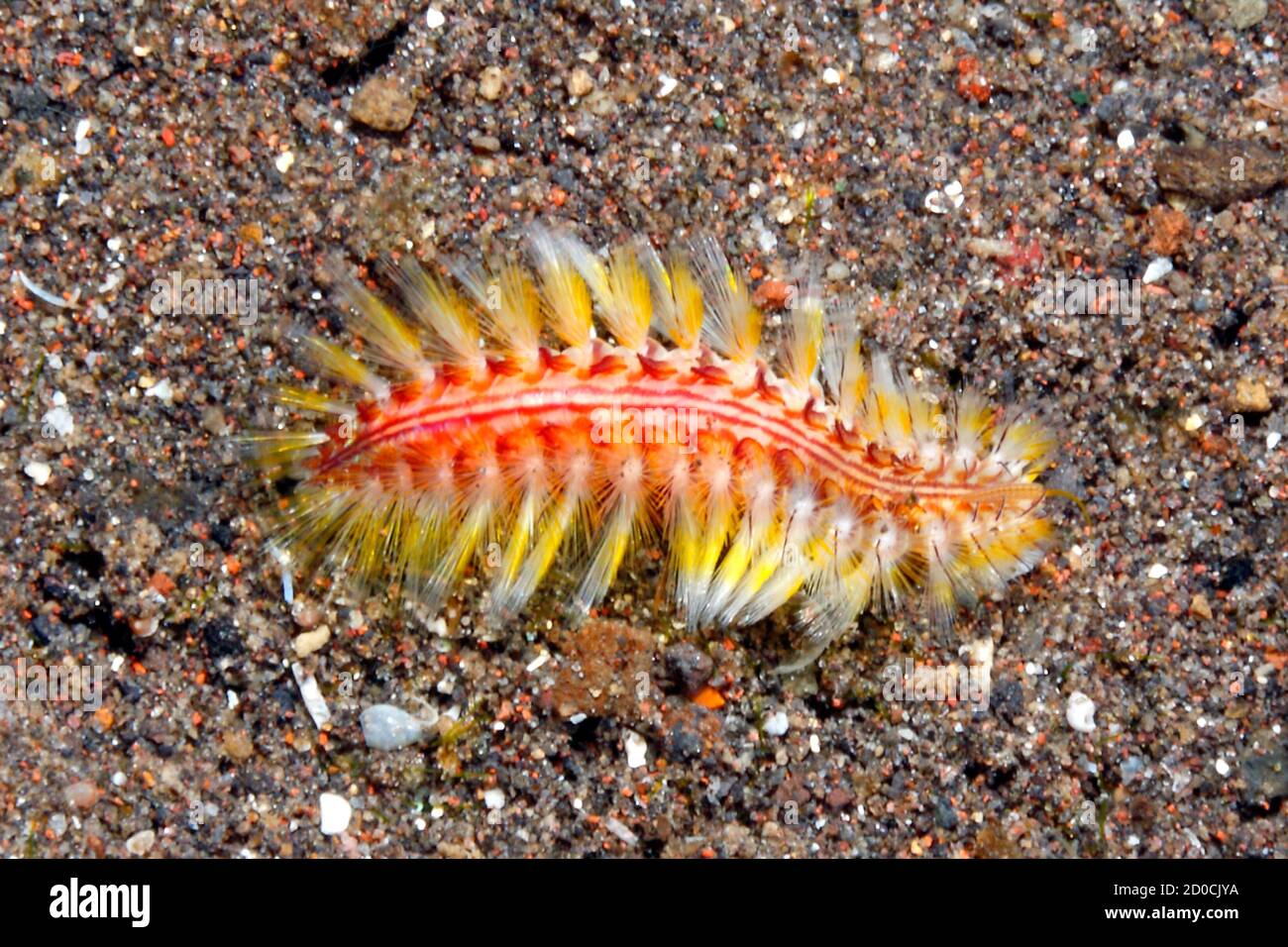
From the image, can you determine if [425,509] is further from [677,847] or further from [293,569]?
[677,847]

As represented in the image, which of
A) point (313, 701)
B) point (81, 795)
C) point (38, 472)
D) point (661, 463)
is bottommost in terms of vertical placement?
point (81, 795)

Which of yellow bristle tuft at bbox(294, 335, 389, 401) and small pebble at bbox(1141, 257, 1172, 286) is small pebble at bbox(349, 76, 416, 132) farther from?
small pebble at bbox(1141, 257, 1172, 286)

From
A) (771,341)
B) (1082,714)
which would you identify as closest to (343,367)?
(771,341)

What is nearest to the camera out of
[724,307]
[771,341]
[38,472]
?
[38,472]

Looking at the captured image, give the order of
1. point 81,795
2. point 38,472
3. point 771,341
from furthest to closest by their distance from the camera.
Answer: point 771,341 → point 38,472 → point 81,795

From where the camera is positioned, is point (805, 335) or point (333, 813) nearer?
point (333, 813)

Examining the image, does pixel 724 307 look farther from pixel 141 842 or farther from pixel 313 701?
pixel 141 842

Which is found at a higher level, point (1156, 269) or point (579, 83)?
point (579, 83)
